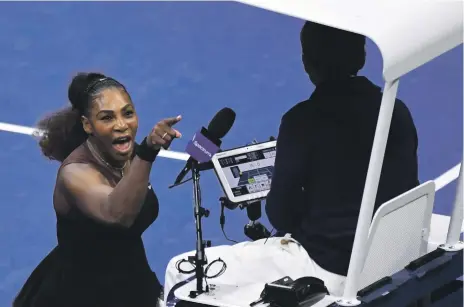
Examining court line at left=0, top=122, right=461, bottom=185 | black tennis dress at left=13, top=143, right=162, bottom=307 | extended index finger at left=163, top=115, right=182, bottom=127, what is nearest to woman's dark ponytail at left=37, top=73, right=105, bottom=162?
black tennis dress at left=13, top=143, right=162, bottom=307

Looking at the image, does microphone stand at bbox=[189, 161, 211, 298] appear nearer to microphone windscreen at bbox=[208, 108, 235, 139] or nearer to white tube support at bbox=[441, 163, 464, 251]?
microphone windscreen at bbox=[208, 108, 235, 139]

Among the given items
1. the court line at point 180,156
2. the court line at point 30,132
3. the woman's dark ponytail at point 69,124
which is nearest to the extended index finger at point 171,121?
the woman's dark ponytail at point 69,124

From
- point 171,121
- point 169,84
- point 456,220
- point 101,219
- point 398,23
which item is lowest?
point 456,220

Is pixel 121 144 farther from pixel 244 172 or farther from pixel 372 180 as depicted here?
pixel 372 180

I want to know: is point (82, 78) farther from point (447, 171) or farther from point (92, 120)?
point (447, 171)

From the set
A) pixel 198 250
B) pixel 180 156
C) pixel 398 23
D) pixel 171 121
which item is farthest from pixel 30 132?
pixel 398 23

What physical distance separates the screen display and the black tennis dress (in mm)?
525

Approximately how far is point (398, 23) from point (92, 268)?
2270mm

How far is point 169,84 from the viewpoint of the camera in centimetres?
1062

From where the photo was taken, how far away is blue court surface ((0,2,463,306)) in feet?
28.6

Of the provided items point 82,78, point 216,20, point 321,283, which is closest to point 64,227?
point 82,78

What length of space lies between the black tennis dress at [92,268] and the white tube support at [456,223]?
1.64 metres

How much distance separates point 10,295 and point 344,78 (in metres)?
3.30

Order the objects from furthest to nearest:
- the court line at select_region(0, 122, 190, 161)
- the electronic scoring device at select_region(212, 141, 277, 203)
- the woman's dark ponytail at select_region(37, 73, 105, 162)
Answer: the court line at select_region(0, 122, 190, 161), the woman's dark ponytail at select_region(37, 73, 105, 162), the electronic scoring device at select_region(212, 141, 277, 203)
